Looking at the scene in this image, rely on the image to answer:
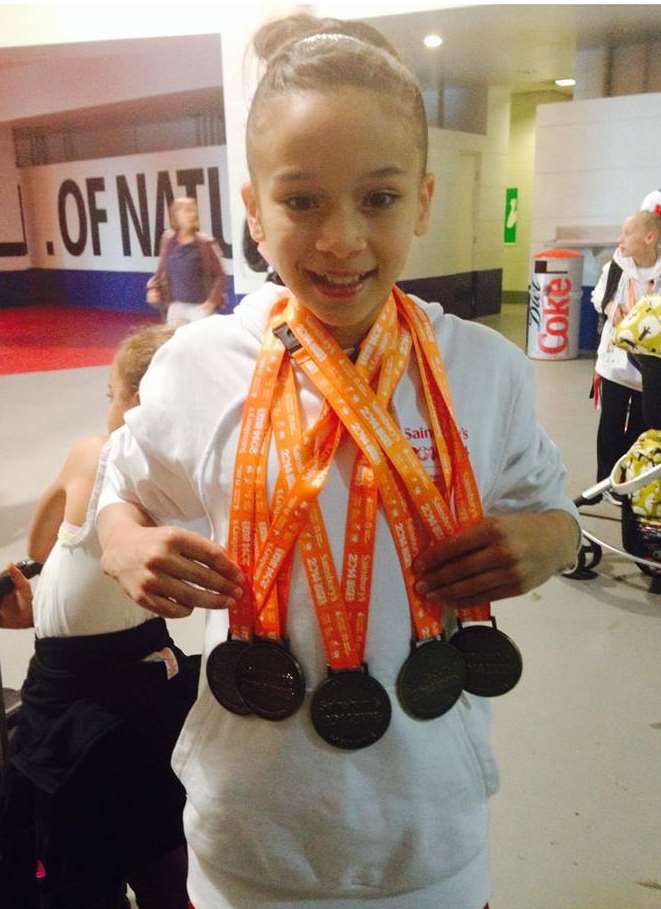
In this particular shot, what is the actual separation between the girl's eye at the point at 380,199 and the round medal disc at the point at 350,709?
0.44 metres

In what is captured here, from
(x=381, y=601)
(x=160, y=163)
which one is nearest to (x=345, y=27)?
(x=381, y=601)

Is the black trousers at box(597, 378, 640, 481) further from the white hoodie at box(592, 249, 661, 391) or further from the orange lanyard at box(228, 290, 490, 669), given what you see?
the orange lanyard at box(228, 290, 490, 669)

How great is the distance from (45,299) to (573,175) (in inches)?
441

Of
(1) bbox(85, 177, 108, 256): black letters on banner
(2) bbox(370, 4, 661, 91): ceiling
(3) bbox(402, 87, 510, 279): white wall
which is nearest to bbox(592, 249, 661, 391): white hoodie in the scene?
(2) bbox(370, 4, 661, 91): ceiling

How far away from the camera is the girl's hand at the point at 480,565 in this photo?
28.5 inches

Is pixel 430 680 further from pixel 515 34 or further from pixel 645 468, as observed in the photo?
pixel 515 34

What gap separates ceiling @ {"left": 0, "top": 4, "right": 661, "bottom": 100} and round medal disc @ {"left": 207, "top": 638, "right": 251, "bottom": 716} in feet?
21.4

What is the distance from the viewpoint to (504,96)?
1211 centimetres

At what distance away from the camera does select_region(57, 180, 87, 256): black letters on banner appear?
45.9 ft

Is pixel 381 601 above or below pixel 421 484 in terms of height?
below

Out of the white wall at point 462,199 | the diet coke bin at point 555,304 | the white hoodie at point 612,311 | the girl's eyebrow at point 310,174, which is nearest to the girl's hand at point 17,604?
the girl's eyebrow at point 310,174

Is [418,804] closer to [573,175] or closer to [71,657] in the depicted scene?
[71,657]

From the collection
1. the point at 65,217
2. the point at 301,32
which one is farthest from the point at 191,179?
the point at 301,32

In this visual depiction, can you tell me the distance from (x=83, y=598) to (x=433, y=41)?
8.80 meters
